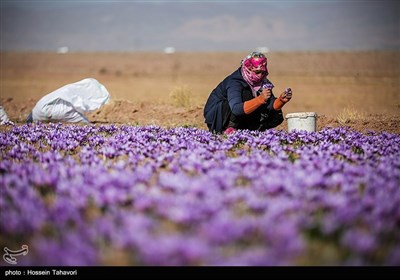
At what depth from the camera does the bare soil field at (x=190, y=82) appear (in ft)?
42.4

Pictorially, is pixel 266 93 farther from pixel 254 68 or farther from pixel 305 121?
pixel 305 121

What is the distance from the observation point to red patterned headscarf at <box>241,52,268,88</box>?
766cm

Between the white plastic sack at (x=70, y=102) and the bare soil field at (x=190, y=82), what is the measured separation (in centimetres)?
82

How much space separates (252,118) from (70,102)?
494cm

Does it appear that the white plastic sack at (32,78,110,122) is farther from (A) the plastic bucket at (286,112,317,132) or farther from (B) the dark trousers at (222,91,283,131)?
(A) the plastic bucket at (286,112,317,132)

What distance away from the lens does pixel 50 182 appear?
12.8 feet

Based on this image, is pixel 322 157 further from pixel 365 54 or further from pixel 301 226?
pixel 365 54

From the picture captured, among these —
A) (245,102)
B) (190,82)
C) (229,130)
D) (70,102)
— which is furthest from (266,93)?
(190,82)

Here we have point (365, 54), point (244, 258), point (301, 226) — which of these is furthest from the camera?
point (365, 54)

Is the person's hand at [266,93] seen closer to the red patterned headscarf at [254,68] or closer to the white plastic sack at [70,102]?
the red patterned headscarf at [254,68]

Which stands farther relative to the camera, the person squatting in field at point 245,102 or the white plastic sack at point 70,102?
the white plastic sack at point 70,102

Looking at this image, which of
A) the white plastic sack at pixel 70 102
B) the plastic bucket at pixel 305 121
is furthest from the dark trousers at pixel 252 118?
the white plastic sack at pixel 70 102
